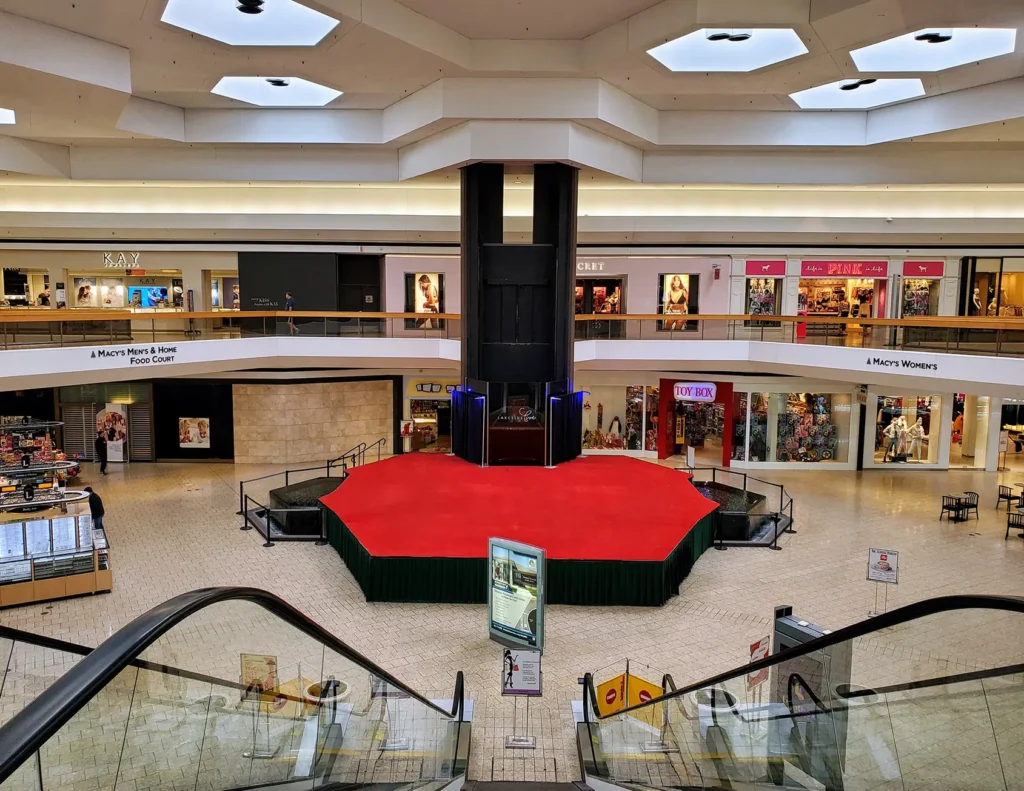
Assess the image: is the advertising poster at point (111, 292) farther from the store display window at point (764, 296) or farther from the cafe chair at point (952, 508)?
the cafe chair at point (952, 508)

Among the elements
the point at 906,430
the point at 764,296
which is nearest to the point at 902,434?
the point at 906,430

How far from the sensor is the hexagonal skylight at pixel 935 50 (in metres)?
11.6

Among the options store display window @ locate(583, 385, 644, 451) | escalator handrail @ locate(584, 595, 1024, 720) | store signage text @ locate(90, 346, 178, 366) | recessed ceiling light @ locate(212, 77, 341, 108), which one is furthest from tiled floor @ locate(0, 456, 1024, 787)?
recessed ceiling light @ locate(212, 77, 341, 108)

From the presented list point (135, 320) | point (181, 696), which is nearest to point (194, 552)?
point (135, 320)

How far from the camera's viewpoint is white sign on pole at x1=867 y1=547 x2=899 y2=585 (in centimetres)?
932

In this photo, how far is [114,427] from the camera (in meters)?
20.9

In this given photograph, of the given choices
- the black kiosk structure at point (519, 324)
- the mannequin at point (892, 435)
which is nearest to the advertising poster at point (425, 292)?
the black kiosk structure at point (519, 324)

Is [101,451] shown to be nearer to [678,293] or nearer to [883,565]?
[678,293]

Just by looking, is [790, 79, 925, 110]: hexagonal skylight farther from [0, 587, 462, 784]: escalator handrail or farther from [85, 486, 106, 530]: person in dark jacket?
[85, 486, 106, 530]: person in dark jacket

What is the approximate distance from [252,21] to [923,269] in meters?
20.0

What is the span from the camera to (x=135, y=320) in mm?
15062

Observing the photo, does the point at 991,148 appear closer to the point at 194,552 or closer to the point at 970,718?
the point at 970,718

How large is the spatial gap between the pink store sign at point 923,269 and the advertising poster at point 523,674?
1952cm

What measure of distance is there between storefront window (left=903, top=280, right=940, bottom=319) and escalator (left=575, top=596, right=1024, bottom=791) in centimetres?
1992
